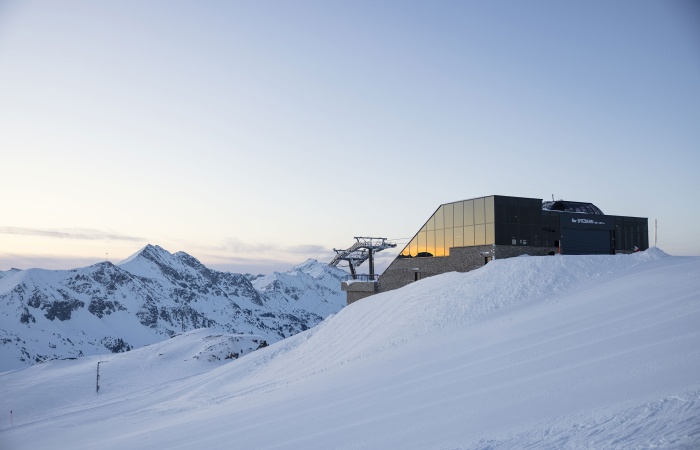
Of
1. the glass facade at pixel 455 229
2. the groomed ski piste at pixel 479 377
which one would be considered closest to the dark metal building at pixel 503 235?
the glass facade at pixel 455 229

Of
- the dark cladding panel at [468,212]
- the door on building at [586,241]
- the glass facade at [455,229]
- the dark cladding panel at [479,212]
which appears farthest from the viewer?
the door on building at [586,241]

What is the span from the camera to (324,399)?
1392 cm

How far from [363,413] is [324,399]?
7.92ft

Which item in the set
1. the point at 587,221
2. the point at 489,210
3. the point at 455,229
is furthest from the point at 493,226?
the point at 587,221

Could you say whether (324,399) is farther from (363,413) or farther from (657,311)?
(657,311)

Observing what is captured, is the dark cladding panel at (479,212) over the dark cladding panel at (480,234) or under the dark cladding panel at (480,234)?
over

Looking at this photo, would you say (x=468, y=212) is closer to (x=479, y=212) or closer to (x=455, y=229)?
(x=479, y=212)

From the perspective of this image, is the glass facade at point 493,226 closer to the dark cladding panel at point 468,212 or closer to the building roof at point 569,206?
the dark cladding panel at point 468,212

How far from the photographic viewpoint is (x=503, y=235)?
2973cm

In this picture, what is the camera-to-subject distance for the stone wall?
98.1 feet

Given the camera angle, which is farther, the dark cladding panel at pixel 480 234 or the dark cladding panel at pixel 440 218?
the dark cladding panel at pixel 440 218

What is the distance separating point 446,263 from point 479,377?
802 inches

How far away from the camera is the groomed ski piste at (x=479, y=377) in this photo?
890 centimetres

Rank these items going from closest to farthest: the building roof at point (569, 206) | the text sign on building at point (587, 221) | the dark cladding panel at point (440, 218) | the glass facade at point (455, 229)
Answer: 1. the glass facade at point (455, 229)
2. the text sign on building at point (587, 221)
3. the dark cladding panel at point (440, 218)
4. the building roof at point (569, 206)
